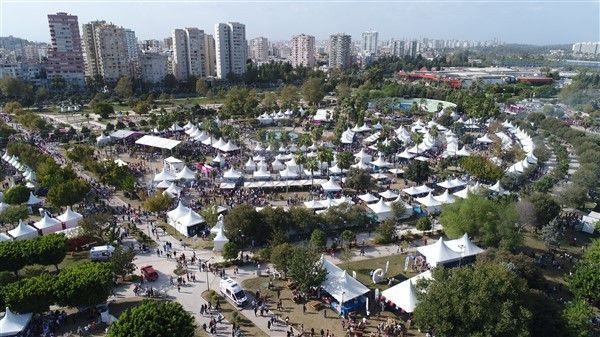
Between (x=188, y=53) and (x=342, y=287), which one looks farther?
(x=188, y=53)

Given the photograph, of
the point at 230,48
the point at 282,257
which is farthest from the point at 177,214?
the point at 230,48

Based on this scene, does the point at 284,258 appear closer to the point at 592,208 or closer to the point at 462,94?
the point at 592,208

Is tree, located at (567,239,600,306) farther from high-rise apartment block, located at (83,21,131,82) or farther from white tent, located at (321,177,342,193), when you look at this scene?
high-rise apartment block, located at (83,21,131,82)

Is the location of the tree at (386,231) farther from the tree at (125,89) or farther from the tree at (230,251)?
the tree at (125,89)

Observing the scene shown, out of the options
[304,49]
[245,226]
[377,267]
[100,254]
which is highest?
[304,49]

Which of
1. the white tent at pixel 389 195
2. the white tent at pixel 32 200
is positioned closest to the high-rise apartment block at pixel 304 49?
the white tent at pixel 389 195

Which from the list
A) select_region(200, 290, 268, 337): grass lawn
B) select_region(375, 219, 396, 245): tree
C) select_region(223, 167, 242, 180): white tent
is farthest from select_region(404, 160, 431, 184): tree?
select_region(200, 290, 268, 337): grass lawn

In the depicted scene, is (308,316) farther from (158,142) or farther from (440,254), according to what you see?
(158,142)
